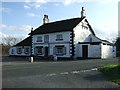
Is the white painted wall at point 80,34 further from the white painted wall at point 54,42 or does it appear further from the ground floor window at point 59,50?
the ground floor window at point 59,50

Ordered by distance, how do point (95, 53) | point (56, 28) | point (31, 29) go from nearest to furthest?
point (95, 53), point (56, 28), point (31, 29)

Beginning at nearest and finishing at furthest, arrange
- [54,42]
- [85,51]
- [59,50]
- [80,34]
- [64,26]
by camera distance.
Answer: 1. [85,51]
2. [80,34]
3. [59,50]
4. [64,26]
5. [54,42]

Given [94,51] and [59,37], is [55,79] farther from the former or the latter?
[59,37]

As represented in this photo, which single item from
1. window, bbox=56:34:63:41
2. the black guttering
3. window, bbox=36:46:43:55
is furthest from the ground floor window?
window, bbox=36:46:43:55

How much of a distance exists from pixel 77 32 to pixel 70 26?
5.63 feet

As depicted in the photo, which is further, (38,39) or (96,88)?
(38,39)

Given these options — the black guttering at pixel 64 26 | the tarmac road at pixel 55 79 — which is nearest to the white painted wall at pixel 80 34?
the black guttering at pixel 64 26

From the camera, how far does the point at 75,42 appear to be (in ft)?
104

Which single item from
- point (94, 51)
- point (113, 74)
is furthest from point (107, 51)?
point (113, 74)

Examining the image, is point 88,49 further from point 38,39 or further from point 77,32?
point 38,39

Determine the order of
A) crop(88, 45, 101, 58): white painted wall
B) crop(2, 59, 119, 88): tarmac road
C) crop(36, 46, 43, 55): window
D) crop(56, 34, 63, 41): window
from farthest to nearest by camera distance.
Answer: crop(36, 46, 43, 55): window → crop(56, 34, 63, 41): window → crop(88, 45, 101, 58): white painted wall → crop(2, 59, 119, 88): tarmac road

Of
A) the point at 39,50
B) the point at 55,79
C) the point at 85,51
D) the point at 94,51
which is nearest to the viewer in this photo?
the point at 55,79

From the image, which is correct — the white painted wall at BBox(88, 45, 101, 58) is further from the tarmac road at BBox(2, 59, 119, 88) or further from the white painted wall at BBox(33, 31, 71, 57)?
the tarmac road at BBox(2, 59, 119, 88)

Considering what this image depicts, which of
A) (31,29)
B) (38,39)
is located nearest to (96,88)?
(38,39)
